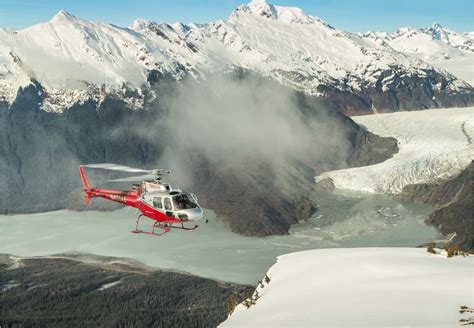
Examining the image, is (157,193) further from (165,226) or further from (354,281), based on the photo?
(354,281)

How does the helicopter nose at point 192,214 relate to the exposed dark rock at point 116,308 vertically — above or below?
above

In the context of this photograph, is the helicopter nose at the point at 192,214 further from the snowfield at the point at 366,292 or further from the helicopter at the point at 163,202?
the snowfield at the point at 366,292

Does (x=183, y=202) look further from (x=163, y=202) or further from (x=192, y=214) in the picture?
(x=163, y=202)

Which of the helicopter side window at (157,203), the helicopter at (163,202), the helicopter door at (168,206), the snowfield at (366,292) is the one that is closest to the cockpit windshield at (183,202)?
the helicopter at (163,202)

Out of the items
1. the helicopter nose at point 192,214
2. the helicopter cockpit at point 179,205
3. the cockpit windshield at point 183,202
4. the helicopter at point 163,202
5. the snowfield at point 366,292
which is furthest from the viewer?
the cockpit windshield at point 183,202

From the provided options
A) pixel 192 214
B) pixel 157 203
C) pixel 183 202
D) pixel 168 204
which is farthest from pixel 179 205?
pixel 157 203

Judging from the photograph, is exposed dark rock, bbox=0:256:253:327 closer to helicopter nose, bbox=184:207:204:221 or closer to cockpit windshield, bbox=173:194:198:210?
cockpit windshield, bbox=173:194:198:210

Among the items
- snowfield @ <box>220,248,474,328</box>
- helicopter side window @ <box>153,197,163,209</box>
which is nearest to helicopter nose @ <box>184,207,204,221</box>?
helicopter side window @ <box>153,197,163,209</box>
